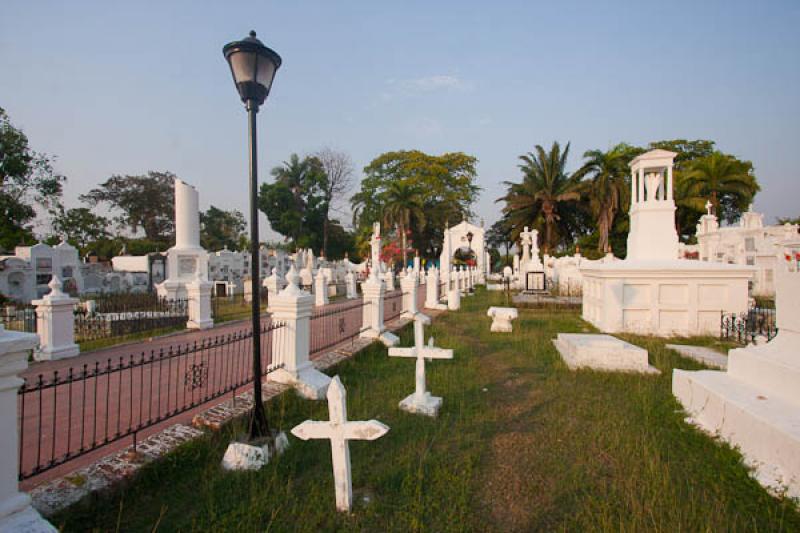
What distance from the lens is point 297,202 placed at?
47.6m

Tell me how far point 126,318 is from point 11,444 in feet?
31.5

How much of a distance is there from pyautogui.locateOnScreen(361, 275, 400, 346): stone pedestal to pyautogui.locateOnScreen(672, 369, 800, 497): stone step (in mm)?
5556

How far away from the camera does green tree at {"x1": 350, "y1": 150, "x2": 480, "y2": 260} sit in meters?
49.0

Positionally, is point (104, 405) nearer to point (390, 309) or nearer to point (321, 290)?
point (390, 309)

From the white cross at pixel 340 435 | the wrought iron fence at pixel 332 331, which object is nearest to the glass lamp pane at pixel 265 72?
the white cross at pixel 340 435

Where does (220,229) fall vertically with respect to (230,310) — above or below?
above

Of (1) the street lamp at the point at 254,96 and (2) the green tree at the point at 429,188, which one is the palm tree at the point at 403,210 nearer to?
(2) the green tree at the point at 429,188

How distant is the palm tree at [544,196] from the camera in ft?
125

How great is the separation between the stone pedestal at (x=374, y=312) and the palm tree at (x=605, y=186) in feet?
98.4

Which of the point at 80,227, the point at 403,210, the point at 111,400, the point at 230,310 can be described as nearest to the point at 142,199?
the point at 80,227

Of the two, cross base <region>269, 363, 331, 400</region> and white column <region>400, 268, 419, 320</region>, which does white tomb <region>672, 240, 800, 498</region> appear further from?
white column <region>400, 268, 419, 320</region>

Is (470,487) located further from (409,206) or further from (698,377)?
(409,206)

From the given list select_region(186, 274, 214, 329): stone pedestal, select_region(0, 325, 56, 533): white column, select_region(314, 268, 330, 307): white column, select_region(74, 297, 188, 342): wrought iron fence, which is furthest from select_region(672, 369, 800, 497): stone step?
select_region(314, 268, 330, 307): white column

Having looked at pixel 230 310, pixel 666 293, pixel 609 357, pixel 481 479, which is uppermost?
pixel 666 293
